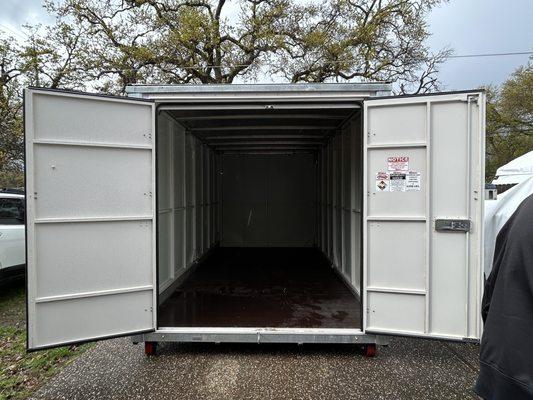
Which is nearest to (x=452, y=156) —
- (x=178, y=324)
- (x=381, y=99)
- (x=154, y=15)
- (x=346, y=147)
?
(x=381, y=99)

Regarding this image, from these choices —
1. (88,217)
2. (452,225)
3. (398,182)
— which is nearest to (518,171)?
(452,225)

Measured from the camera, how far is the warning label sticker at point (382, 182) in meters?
3.27

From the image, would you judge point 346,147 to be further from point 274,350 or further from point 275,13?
point 275,13

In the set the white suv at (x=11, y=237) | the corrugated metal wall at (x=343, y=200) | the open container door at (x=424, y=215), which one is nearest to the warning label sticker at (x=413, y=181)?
the open container door at (x=424, y=215)

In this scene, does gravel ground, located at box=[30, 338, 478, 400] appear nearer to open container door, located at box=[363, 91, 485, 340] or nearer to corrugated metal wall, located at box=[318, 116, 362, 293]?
open container door, located at box=[363, 91, 485, 340]

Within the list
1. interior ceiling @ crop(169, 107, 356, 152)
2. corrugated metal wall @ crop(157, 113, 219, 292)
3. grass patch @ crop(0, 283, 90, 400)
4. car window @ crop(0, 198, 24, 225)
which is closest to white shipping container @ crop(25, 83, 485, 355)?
grass patch @ crop(0, 283, 90, 400)

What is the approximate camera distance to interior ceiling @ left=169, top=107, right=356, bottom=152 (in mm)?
4770

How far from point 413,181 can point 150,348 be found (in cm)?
303

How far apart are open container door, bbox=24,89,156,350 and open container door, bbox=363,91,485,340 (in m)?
2.09

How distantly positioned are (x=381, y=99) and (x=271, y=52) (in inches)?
363

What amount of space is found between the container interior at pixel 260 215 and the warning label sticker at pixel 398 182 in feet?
2.73

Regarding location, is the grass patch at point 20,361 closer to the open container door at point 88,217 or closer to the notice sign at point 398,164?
the open container door at point 88,217

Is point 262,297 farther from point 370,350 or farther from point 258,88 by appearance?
point 258,88

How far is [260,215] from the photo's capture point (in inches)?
374
